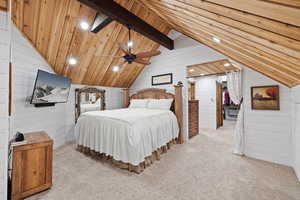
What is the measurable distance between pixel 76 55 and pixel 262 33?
3.89 metres

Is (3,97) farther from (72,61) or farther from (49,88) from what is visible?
(72,61)

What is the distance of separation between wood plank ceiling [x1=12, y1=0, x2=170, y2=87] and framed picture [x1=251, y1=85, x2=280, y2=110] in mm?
3218

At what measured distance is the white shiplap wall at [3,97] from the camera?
1.50 metres

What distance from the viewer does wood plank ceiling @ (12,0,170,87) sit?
241cm

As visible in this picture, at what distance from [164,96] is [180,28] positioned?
2.18m

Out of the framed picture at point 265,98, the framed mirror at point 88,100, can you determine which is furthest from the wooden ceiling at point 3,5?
the framed picture at point 265,98

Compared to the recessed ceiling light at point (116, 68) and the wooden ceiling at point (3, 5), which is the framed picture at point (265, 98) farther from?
the wooden ceiling at point (3, 5)

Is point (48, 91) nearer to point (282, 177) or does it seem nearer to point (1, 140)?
point (1, 140)

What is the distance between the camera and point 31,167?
73.8 inches

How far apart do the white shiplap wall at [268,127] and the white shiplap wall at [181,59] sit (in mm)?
1124

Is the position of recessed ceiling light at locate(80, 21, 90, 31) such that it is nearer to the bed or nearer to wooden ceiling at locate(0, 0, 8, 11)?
wooden ceiling at locate(0, 0, 8, 11)

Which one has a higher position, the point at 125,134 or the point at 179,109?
the point at 179,109

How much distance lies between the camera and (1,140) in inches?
59.4

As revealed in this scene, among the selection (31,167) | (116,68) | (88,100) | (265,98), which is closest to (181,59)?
(116,68)
